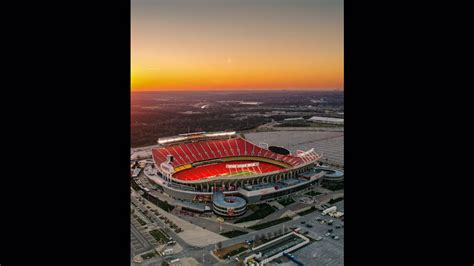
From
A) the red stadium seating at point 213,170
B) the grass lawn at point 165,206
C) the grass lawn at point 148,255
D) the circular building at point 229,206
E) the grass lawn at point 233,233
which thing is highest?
the red stadium seating at point 213,170

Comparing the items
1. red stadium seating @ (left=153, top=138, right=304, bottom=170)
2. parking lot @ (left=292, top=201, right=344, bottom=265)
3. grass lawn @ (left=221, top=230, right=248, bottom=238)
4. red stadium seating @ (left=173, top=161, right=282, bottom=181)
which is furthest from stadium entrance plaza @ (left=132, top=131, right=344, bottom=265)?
red stadium seating @ (left=153, top=138, right=304, bottom=170)

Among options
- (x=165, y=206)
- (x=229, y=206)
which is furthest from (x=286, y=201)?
(x=165, y=206)

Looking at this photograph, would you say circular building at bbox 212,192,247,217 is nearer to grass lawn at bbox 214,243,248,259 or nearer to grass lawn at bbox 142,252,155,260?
grass lawn at bbox 214,243,248,259

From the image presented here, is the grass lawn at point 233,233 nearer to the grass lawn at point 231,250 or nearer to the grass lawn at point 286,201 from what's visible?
the grass lawn at point 231,250

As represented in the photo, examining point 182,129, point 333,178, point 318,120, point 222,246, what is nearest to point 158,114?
point 182,129

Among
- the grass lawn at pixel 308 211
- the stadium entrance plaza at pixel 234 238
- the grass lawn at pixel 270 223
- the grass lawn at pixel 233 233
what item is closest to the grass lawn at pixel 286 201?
the stadium entrance plaza at pixel 234 238

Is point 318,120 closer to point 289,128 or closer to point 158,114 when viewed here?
point 289,128
